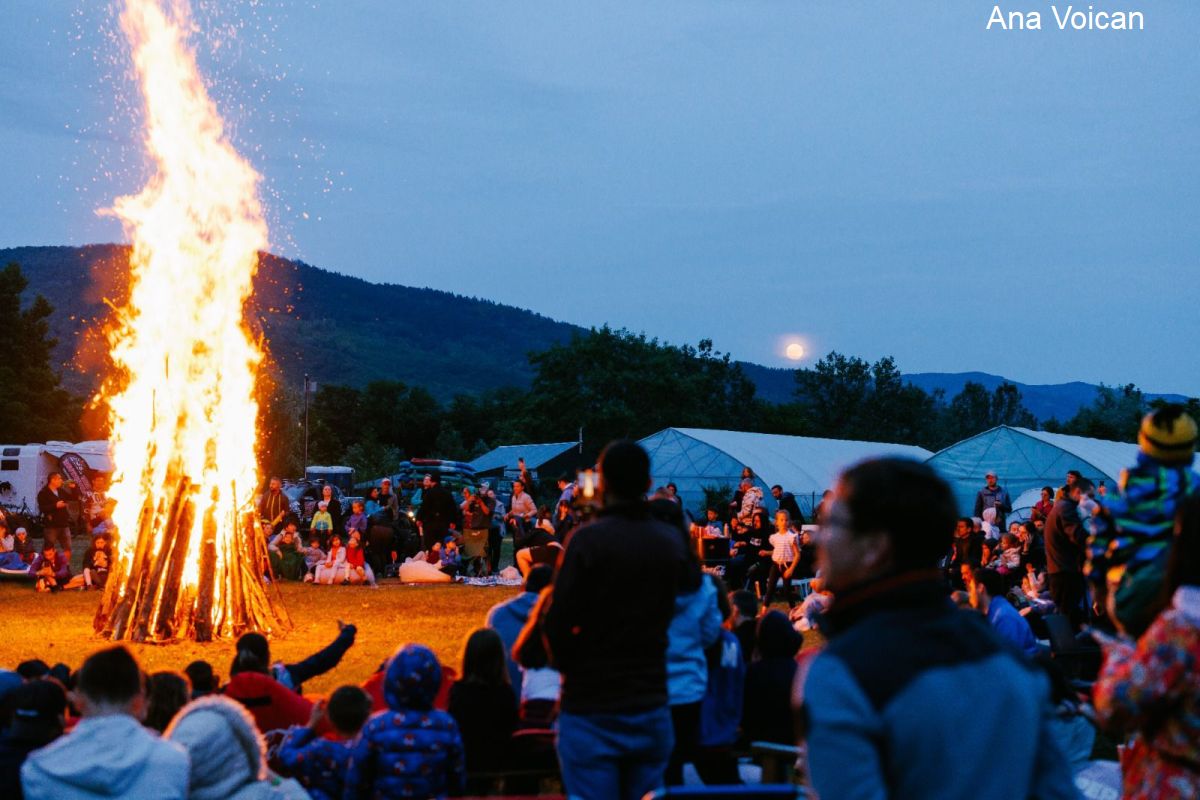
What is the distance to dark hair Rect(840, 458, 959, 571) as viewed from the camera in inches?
89.7

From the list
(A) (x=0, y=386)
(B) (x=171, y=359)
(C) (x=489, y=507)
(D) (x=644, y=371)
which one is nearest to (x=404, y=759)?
(B) (x=171, y=359)

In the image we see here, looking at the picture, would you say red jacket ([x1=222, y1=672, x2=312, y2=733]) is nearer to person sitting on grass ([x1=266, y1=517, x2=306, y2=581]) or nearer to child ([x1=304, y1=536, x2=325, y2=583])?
child ([x1=304, y1=536, x2=325, y2=583])

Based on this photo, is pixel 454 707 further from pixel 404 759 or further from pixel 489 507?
pixel 489 507

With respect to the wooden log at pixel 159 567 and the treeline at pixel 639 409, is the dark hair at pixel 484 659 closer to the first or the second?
the wooden log at pixel 159 567

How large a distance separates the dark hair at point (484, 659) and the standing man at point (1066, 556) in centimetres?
719

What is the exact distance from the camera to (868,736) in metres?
2.12

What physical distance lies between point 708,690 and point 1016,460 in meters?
27.5

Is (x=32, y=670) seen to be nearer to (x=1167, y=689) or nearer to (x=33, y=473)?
(x=1167, y=689)

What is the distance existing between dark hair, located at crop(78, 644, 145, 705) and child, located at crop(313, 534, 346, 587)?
1607cm

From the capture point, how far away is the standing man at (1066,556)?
11.9 m

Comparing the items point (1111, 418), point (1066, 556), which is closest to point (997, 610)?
point (1066, 556)

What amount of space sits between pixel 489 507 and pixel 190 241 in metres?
10.1

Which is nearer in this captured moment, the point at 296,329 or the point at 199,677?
the point at 199,677

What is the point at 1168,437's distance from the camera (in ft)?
14.6
